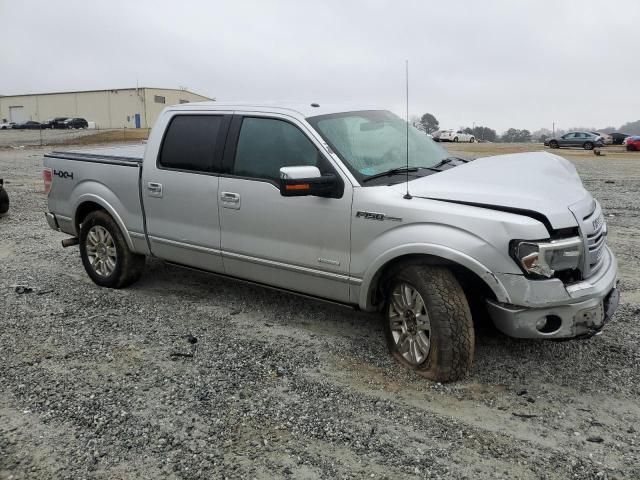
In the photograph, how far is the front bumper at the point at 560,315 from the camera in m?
3.67

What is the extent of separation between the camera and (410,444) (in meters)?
3.29

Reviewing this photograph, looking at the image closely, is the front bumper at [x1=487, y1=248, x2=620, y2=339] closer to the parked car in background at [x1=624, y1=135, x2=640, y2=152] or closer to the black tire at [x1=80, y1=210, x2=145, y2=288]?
the black tire at [x1=80, y1=210, x2=145, y2=288]

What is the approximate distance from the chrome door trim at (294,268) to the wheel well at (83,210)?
1971 millimetres

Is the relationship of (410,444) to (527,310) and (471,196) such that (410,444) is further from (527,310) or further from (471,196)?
(471,196)

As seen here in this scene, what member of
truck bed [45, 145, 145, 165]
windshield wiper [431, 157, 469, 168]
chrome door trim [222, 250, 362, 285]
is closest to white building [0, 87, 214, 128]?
truck bed [45, 145, 145, 165]

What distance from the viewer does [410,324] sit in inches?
162

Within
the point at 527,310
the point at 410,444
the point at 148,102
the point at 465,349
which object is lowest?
the point at 410,444

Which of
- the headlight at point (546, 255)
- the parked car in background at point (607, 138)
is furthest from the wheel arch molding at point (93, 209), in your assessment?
the parked car in background at point (607, 138)

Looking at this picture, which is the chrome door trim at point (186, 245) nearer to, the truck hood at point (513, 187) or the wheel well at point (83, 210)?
the wheel well at point (83, 210)

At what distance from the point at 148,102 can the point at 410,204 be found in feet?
271

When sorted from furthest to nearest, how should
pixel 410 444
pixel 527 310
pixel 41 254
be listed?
pixel 41 254 → pixel 527 310 → pixel 410 444

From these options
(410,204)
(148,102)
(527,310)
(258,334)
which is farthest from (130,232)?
(148,102)

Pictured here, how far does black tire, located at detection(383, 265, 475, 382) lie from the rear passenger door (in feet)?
6.51

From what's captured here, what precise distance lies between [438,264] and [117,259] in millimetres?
3503
